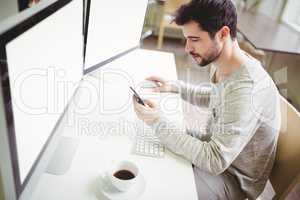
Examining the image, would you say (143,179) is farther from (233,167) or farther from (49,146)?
(233,167)

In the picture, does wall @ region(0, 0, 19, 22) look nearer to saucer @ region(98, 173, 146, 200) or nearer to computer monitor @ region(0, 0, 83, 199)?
computer monitor @ region(0, 0, 83, 199)

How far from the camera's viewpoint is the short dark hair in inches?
38.2

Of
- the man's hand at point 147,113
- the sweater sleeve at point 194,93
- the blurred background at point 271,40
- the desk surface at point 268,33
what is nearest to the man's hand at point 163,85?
the sweater sleeve at point 194,93

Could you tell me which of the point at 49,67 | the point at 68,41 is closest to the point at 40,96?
the point at 49,67

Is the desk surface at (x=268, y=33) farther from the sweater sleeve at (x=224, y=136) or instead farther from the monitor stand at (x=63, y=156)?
the monitor stand at (x=63, y=156)

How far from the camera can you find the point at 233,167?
1097 millimetres

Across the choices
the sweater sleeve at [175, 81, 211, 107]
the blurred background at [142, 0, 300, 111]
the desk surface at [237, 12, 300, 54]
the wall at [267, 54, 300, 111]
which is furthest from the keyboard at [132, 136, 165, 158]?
the wall at [267, 54, 300, 111]

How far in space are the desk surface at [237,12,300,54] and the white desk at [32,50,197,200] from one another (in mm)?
1281

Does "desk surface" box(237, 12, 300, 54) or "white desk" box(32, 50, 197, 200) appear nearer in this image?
"white desk" box(32, 50, 197, 200)

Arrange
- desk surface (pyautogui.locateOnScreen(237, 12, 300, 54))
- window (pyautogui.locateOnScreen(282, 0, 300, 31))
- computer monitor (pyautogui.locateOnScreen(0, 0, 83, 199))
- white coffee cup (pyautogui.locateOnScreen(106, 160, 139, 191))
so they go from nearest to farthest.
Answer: computer monitor (pyautogui.locateOnScreen(0, 0, 83, 199)) → white coffee cup (pyautogui.locateOnScreen(106, 160, 139, 191)) → desk surface (pyautogui.locateOnScreen(237, 12, 300, 54)) → window (pyautogui.locateOnScreen(282, 0, 300, 31))

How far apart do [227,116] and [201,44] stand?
0.29 meters

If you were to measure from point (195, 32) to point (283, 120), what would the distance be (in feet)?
1.59

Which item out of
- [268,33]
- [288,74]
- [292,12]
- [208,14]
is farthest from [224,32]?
[292,12]

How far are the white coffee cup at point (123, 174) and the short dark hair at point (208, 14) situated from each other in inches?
21.4
